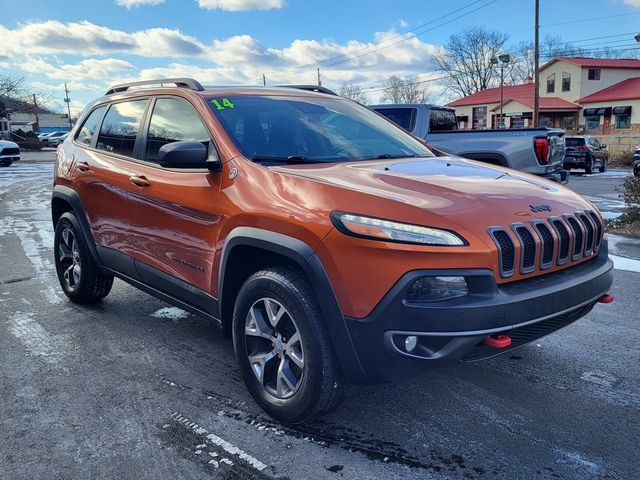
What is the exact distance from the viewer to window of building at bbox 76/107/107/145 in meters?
5.03

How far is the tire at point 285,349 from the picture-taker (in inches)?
109

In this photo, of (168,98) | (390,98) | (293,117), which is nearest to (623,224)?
(293,117)

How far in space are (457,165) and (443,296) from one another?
4.76 ft

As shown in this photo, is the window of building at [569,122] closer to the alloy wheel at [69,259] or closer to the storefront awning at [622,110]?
the storefront awning at [622,110]

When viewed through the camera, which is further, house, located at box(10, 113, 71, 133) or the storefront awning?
house, located at box(10, 113, 71, 133)

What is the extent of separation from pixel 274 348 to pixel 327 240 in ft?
2.57

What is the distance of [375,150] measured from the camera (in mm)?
3928

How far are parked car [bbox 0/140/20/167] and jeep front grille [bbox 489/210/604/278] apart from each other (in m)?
27.6

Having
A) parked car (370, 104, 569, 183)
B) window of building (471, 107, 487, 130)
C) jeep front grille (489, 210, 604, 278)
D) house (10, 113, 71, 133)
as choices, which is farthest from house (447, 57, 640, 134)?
house (10, 113, 71, 133)

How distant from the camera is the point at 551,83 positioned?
51500mm

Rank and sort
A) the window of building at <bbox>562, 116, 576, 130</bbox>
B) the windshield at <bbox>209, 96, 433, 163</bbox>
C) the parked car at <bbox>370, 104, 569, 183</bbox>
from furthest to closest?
1. the window of building at <bbox>562, 116, 576, 130</bbox>
2. the parked car at <bbox>370, 104, 569, 183</bbox>
3. the windshield at <bbox>209, 96, 433, 163</bbox>

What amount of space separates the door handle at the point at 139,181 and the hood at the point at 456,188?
48.3 inches

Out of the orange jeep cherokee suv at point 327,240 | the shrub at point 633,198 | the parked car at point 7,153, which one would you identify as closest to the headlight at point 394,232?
the orange jeep cherokee suv at point 327,240

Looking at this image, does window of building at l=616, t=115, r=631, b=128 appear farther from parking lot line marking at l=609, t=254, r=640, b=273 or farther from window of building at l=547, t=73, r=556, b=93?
parking lot line marking at l=609, t=254, r=640, b=273
